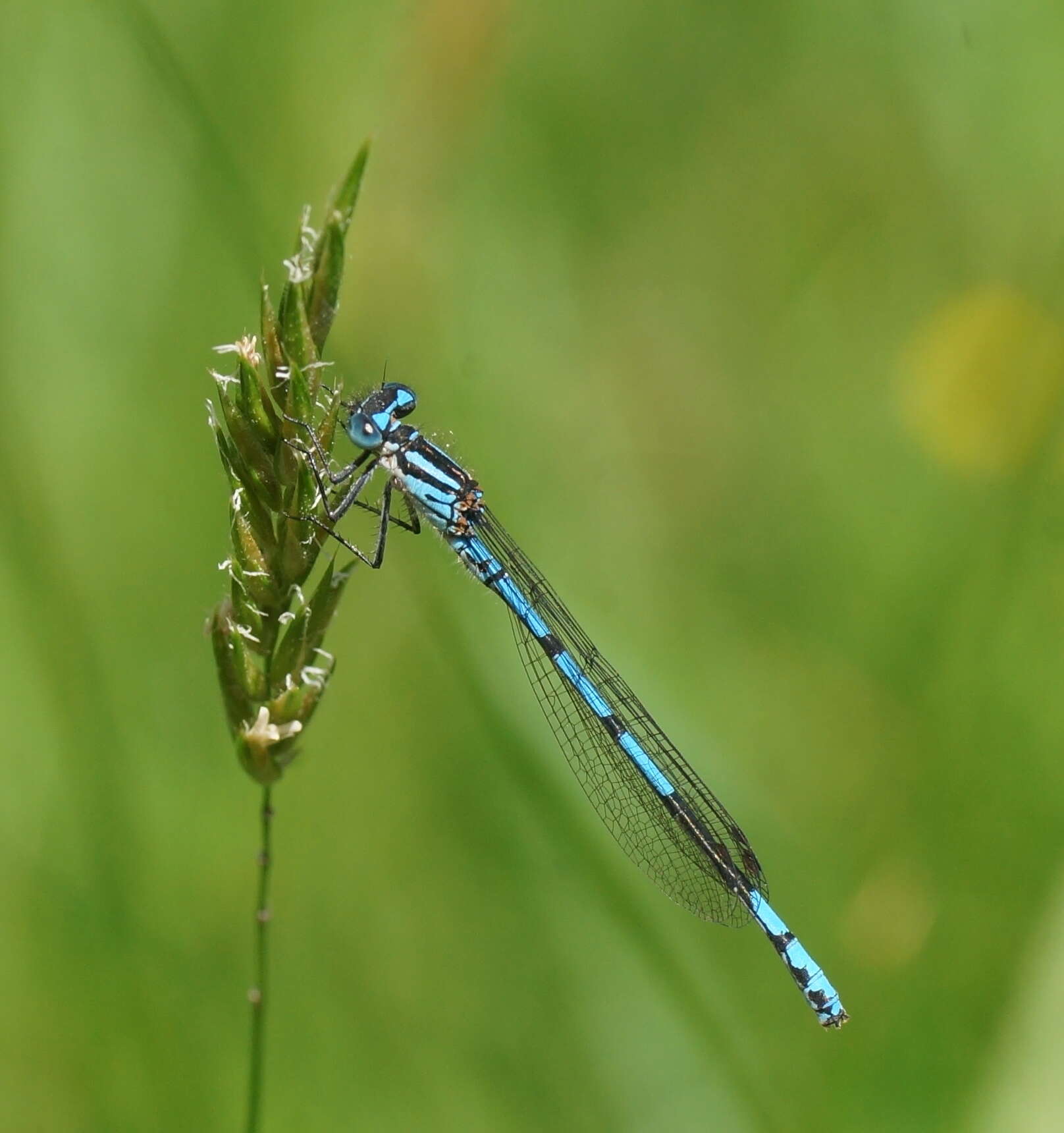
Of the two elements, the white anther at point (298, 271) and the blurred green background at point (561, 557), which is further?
the blurred green background at point (561, 557)

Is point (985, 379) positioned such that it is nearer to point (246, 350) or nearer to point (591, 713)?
point (591, 713)

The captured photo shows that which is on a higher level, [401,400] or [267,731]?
[401,400]

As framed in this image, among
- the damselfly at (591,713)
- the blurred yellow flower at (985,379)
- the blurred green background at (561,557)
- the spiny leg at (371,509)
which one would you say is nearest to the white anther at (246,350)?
the spiny leg at (371,509)

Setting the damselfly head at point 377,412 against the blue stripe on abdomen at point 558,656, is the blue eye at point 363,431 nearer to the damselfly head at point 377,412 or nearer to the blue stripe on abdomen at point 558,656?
the damselfly head at point 377,412

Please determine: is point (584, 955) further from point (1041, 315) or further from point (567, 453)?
point (1041, 315)

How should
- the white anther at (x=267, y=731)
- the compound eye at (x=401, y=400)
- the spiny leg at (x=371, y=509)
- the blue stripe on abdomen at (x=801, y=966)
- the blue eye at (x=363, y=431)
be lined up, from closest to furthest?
the white anther at (x=267, y=731) < the spiny leg at (x=371, y=509) < the blue stripe on abdomen at (x=801, y=966) < the blue eye at (x=363, y=431) < the compound eye at (x=401, y=400)

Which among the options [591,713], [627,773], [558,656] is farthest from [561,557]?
[627,773]
